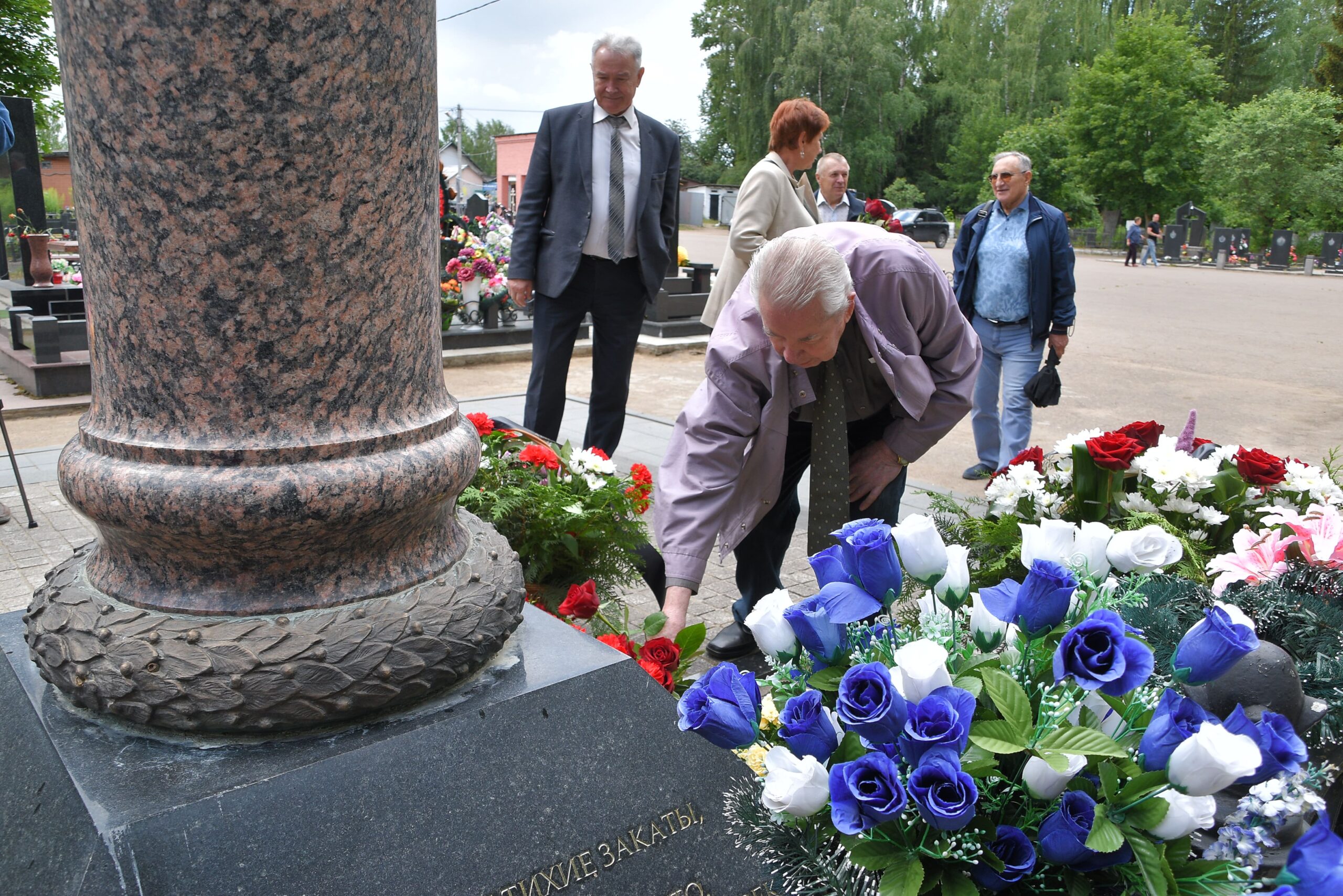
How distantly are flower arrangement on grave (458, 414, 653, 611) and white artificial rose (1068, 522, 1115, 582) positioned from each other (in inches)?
78.0

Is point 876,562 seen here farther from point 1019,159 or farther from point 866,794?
point 1019,159

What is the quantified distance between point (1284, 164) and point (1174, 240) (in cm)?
484

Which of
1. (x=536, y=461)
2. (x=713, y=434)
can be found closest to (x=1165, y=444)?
(x=713, y=434)

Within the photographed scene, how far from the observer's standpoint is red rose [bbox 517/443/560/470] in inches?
137

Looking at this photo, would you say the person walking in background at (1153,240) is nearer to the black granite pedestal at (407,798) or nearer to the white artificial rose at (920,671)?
the black granite pedestal at (407,798)

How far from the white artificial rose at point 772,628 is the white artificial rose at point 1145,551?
0.43 m

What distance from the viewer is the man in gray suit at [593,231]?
504 centimetres

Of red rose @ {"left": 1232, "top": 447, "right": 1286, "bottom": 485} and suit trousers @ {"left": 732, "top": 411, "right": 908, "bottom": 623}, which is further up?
red rose @ {"left": 1232, "top": 447, "right": 1286, "bottom": 485}

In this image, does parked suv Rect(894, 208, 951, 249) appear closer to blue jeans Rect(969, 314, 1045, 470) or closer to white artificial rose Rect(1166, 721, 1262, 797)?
blue jeans Rect(969, 314, 1045, 470)

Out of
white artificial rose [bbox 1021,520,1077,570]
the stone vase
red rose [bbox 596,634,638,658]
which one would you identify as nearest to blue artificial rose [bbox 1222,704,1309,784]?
white artificial rose [bbox 1021,520,1077,570]

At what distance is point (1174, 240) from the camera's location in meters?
32.2

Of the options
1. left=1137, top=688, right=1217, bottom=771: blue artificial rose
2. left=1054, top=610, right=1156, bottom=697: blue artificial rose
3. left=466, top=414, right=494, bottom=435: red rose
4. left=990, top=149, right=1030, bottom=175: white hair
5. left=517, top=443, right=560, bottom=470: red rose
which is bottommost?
left=517, top=443, right=560, bottom=470: red rose

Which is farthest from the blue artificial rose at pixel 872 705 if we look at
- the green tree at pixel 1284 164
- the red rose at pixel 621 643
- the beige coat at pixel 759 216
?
the green tree at pixel 1284 164

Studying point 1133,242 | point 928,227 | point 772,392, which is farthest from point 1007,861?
point 928,227
